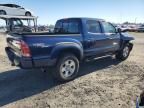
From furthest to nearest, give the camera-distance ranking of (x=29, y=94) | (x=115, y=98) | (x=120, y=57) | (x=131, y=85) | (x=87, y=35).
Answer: (x=120, y=57) → (x=87, y=35) → (x=131, y=85) → (x=29, y=94) → (x=115, y=98)

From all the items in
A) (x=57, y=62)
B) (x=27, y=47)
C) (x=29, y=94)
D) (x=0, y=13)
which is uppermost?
(x=0, y=13)

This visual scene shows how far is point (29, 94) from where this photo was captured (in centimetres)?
612

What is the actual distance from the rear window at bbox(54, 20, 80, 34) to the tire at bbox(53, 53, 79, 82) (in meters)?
1.02

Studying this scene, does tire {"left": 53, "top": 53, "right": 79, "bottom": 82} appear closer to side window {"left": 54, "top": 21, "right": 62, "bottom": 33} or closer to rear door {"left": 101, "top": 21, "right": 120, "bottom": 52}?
side window {"left": 54, "top": 21, "right": 62, "bottom": 33}

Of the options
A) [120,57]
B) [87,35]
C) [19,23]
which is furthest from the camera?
[19,23]

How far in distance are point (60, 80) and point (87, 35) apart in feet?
5.81

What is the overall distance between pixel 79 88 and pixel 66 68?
0.83 m

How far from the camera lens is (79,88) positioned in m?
6.47

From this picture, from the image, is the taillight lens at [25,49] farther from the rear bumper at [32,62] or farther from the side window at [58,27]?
the side window at [58,27]

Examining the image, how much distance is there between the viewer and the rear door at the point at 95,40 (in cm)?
771

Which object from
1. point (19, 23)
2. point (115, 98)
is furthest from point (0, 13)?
point (115, 98)

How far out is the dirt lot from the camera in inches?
216

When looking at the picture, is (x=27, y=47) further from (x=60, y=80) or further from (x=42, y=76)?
(x=42, y=76)

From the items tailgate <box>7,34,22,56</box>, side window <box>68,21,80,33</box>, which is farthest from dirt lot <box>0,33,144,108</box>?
side window <box>68,21,80,33</box>
